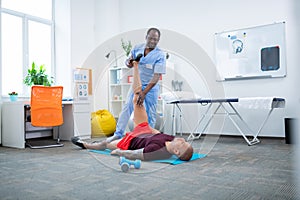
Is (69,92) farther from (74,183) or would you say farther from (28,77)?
(74,183)

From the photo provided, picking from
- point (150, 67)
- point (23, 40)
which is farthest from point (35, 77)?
point (150, 67)

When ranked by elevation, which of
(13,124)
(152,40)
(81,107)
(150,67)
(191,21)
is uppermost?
(191,21)

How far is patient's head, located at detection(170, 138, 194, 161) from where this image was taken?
246 cm

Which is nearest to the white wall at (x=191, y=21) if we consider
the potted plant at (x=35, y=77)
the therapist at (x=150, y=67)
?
the potted plant at (x=35, y=77)

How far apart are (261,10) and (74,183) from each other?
392cm

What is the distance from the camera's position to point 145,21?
5.66 m

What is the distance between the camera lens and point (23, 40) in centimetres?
490

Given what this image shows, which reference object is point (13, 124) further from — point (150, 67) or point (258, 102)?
point (258, 102)

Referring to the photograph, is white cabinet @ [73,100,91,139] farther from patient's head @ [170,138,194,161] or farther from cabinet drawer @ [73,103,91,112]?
patient's head @ [170,138,194,161]

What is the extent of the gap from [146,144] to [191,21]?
325 centimetres

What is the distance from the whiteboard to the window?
10.4 feet

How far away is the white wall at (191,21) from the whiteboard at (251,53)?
0.10 meters

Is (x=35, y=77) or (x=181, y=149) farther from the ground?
(x=35, y=77)

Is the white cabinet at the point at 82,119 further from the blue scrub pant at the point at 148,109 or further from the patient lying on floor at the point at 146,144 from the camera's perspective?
the patient lying on floor at the point at 146,144
